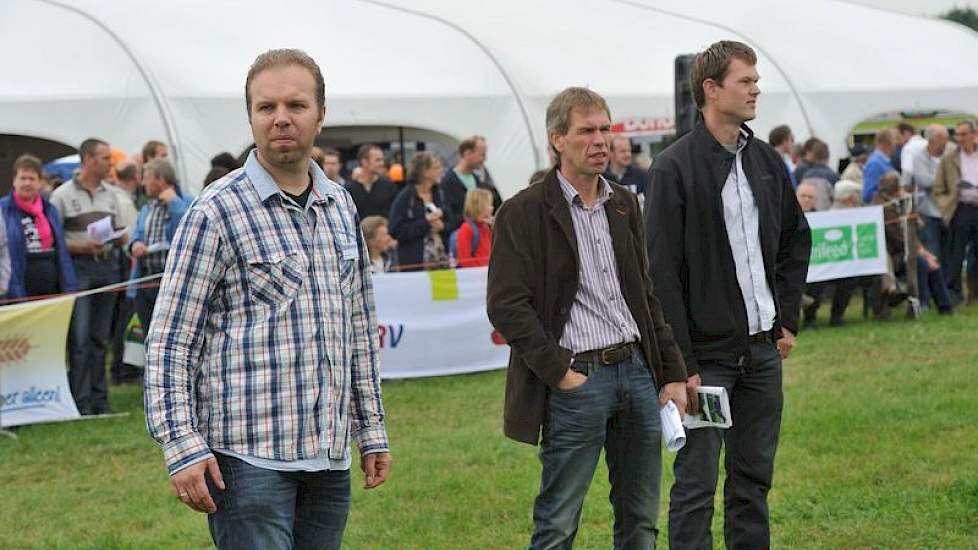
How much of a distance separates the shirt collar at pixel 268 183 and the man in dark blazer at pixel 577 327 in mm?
1092

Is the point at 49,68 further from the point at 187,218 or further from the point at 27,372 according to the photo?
the point at 187,218

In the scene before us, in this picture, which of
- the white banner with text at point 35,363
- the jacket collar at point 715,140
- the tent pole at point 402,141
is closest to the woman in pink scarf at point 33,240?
the white banner with text at point 35,363

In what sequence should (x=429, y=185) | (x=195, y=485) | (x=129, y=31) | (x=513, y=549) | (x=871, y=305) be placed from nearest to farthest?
1. (x=195, y=485)
2. (x=513, y=549)
3. (x=429, y=185)
4. (x=871, y=305)
5. (x=129, y=31)

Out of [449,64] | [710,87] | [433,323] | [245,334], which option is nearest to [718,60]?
[710,87]

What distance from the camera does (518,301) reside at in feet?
14.8

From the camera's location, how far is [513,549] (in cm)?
639

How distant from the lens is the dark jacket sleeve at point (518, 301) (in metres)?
4.46

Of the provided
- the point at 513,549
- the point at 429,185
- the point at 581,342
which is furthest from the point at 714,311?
the point at 429,185

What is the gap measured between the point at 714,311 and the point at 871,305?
10.9 meters

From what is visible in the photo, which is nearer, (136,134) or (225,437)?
(225,437)

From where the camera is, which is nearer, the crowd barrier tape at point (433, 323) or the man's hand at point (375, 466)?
the man's hand at point (375, 466)

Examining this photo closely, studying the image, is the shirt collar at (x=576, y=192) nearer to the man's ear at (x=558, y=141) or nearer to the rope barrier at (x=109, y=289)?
the man's ear at (x=558, y=141)

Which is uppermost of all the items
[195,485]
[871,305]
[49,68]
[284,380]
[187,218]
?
[49,68]

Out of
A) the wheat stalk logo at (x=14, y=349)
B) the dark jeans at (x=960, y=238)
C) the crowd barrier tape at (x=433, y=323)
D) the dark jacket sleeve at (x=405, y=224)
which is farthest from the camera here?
the dark jeans at (x=960, y=238)
